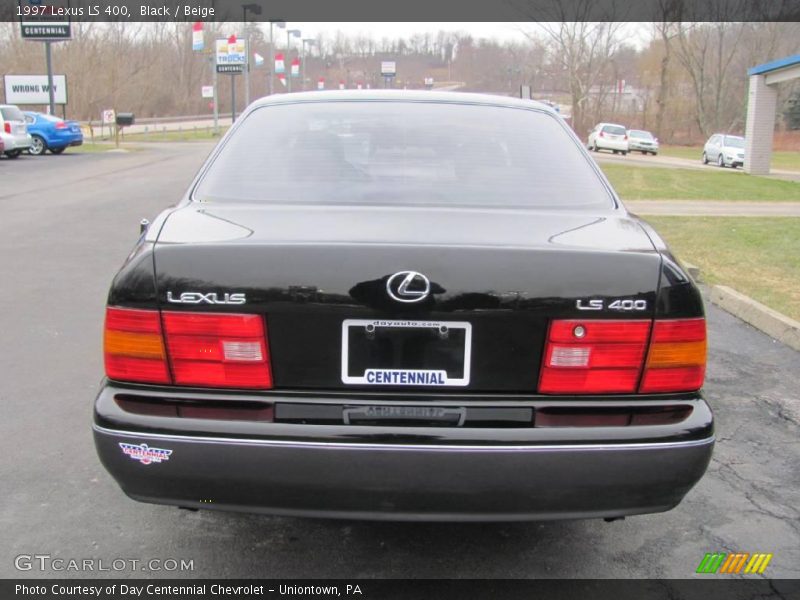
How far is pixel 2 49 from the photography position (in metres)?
51.7

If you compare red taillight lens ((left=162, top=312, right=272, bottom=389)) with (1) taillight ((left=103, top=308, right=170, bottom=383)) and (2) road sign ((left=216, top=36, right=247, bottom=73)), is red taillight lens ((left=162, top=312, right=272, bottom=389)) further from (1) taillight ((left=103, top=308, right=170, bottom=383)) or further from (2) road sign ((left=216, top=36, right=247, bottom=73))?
(2) road sign ((left=216, top=36, right=247, bottom=73))

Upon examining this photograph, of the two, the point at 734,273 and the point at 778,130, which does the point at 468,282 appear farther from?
the point at 778,130

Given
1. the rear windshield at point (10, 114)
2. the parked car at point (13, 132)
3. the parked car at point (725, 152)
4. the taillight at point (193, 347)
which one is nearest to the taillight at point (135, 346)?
the taillight at point (193, 347)

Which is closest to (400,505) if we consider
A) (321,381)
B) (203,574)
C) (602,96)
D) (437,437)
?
(437,437)

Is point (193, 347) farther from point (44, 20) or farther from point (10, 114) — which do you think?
point (44, 20)

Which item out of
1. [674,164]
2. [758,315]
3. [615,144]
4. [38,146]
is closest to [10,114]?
[38,146]

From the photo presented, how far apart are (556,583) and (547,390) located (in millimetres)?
845

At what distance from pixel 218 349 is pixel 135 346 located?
0.92ft

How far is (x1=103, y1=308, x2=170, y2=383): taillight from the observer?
2.46m

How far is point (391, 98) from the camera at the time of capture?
368 centimetres

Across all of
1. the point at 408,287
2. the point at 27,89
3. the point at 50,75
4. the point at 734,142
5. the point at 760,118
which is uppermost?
the point at 50,75

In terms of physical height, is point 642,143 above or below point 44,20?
below

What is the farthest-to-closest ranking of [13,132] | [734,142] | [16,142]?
[734,142] < [16,142] < [13,132]

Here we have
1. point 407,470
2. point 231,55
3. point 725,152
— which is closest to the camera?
point 407,470
